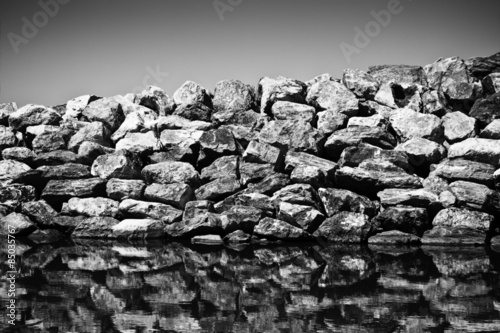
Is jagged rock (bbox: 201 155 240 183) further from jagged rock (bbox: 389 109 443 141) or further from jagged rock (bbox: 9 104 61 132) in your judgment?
jagged rock (bbox: 9 104 61 132)

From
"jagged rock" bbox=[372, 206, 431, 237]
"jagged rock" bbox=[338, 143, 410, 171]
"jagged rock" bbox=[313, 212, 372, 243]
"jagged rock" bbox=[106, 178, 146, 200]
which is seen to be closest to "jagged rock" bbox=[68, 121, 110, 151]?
"jagged rock" bbox=[106, 178, 146, 200]

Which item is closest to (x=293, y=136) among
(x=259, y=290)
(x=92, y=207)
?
(x=92, y=207)

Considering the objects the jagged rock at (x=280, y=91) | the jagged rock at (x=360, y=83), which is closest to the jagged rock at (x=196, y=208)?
the jagged rock at (x=280, y=91)

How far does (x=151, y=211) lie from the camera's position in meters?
11.8

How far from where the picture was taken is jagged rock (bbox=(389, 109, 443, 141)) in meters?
13.4

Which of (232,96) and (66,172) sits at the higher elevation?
(232,96)

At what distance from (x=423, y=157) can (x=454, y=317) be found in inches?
332

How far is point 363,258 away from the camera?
8.59 metres

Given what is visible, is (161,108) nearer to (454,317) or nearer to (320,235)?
(320,235)

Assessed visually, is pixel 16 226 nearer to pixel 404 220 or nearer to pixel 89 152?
pixel 89 152

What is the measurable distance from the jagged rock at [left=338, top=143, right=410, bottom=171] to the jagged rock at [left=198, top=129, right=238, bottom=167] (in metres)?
3.01

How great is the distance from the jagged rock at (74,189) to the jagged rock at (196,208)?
2.54 m

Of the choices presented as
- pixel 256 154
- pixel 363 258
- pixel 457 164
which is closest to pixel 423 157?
pixel 457 164

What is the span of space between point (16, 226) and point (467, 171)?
35.1 ft
